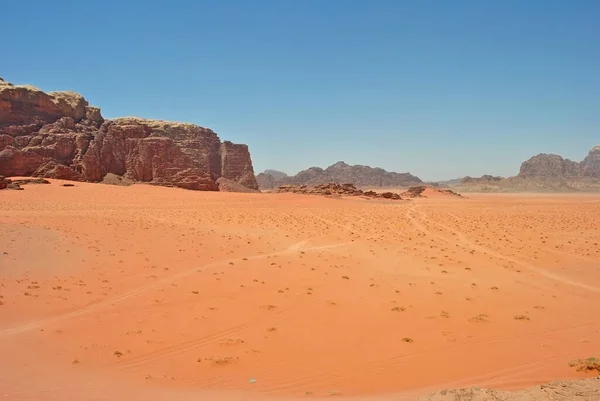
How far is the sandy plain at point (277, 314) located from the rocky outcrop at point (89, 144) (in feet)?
112

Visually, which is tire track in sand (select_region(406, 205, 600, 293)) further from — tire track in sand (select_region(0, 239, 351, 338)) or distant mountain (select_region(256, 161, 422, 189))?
distant mountain (select_region(256, 161, 422, 189))

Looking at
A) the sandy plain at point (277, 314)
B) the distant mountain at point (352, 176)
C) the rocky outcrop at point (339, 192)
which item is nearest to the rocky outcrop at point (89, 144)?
the rocky outcrop at point (339, 192)

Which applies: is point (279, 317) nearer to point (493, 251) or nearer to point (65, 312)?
point (65, 312)

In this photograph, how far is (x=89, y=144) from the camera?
175ft

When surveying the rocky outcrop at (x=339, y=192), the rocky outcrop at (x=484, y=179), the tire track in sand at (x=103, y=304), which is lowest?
the tire track in sand at (x=103, y=304)

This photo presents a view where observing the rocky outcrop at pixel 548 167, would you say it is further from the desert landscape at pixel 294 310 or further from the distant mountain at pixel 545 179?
the desert landscape at pixel 294 310

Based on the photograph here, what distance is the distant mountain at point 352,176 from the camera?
149625 millimetres

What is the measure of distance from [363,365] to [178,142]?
59.8m

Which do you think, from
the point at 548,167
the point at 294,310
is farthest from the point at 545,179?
the point at 294,310

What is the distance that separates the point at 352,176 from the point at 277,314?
511 feet

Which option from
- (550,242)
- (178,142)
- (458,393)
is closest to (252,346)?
(458,393)

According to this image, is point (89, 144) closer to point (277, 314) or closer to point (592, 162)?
point (277, 314)

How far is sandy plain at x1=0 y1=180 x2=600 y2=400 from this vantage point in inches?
266

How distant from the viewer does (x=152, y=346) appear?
8227mm
